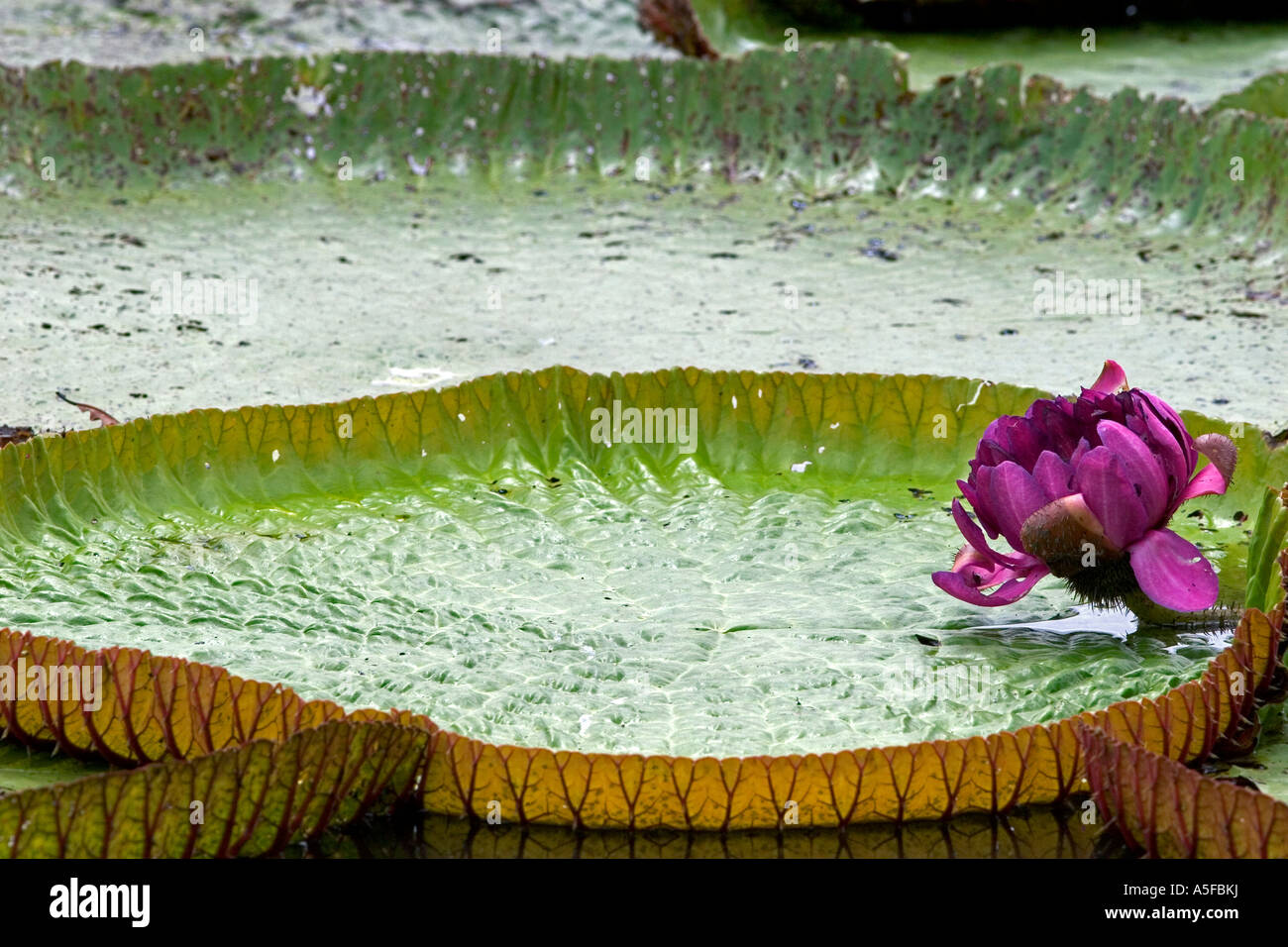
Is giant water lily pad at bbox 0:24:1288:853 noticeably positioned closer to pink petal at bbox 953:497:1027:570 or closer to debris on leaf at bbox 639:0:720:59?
pink petal at bbox 953:497:1027:570

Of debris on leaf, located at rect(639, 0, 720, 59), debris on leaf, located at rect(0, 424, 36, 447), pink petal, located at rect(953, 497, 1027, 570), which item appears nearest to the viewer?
pink petal, located at rect(953, 497, 1027, 570)

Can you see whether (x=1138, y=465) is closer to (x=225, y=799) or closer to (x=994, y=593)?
(x=994, y=593)

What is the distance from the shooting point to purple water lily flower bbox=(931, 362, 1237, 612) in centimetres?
182

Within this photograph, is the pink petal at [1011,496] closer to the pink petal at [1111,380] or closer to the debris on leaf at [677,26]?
the pink petal at [1111,380]

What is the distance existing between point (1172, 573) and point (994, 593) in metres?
0.21

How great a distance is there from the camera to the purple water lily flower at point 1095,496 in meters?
1.82

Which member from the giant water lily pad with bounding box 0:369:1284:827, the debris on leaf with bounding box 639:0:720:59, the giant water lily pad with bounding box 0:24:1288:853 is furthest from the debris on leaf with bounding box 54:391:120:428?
the debris on leaf with bounding box 639:0:720:59

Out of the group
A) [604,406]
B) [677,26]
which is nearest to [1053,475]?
[604,406]

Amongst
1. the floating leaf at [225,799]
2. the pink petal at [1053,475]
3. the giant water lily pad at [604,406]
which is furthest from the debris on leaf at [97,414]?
the pink petal at [1053,475]

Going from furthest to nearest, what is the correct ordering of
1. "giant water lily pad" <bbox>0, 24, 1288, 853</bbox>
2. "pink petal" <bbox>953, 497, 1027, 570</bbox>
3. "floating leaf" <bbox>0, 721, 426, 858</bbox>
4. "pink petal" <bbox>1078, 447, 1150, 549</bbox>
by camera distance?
1. "pink petal" <bbox>953, 497, 1027, 570</bbox>
2. "pink petal" <bbox>1078, 447, 1150, 549</bbox>
3. "giant water lily pad" <bbox>0, 24, 1288, 853</bbox>
4. "floating leaf" <bbox>0, 721, 426, 858</bbox>

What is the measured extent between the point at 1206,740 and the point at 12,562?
58.9 inches

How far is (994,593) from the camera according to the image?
1.92 meters

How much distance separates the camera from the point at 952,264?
3.65 metres
